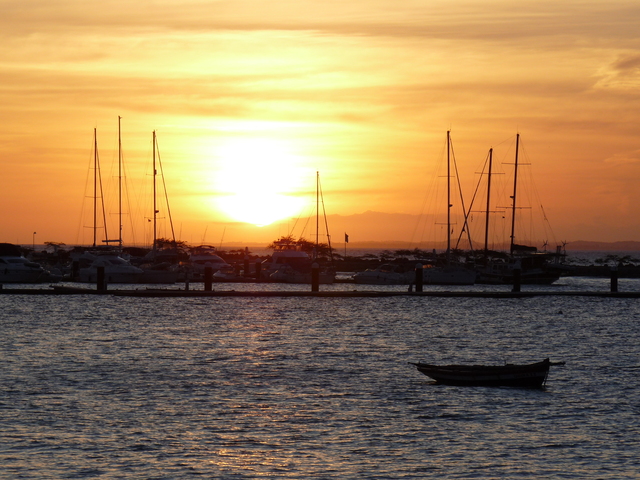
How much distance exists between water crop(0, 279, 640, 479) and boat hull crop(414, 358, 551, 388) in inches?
16.9

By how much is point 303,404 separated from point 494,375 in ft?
22.5

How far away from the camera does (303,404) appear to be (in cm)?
2459

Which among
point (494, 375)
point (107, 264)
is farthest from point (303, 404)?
point (107, 264)

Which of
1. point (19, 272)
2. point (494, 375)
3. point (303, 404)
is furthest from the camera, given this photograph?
point (19, 272)

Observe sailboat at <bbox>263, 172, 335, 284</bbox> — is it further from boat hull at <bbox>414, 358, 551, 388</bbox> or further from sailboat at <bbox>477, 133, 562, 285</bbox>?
boat hull at <bbox>414, 358, 551, 388</bbox>

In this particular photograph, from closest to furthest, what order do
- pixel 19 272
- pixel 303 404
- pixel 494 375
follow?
pixel 303 404 < pixel 494 375 < pixel 19 272

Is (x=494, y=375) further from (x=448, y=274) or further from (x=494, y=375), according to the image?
(x=448, y=274)

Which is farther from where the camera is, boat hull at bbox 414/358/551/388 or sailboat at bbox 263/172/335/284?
sailboat at bbox 263/172/335/284

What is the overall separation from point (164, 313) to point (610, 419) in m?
37.6

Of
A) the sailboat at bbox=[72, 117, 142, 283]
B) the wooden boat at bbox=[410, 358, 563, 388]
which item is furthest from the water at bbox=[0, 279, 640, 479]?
the sailboat at bbox=[72, 117, 142, 283]

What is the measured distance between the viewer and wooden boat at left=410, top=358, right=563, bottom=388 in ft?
88.6

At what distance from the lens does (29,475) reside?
55.7 ft

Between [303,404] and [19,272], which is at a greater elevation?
[19,272]

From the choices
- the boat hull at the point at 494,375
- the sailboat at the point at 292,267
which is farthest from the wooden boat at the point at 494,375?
the sailboat at the point at 292,267
